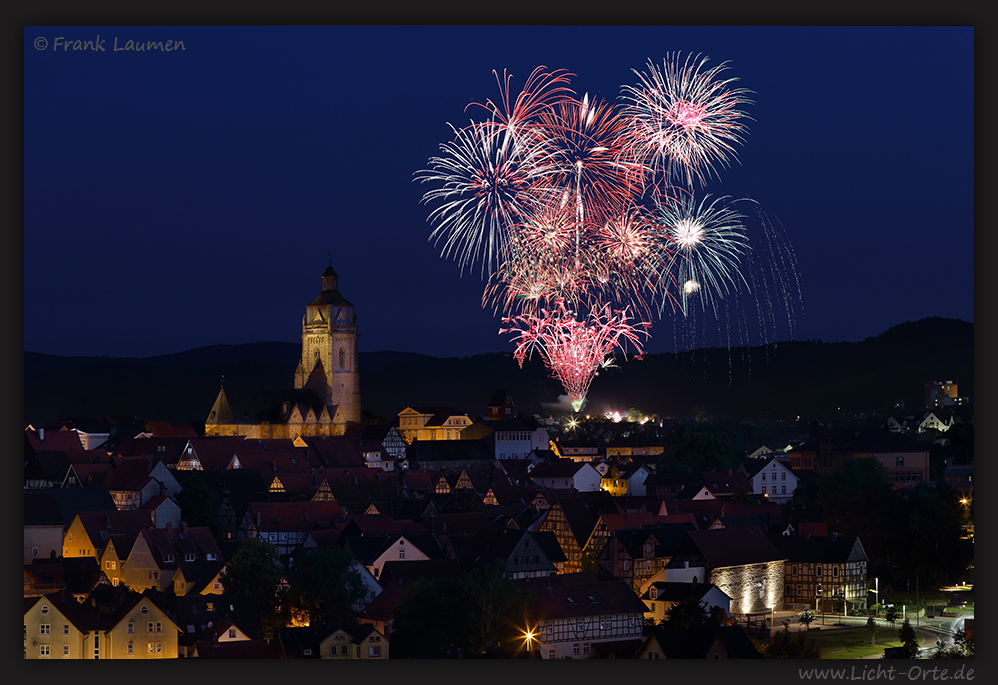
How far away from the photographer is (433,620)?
37.2 metres

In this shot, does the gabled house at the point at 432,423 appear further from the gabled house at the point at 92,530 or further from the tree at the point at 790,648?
the tree at the point at 790,648

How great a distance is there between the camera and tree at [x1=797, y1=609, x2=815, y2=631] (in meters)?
42.5

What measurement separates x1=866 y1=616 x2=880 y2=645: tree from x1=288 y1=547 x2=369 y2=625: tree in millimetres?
15191

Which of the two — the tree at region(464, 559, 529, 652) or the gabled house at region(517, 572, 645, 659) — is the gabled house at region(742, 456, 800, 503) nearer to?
the gabled house at region(517, 572, 645, 659)

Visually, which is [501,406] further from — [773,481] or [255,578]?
[255,578]

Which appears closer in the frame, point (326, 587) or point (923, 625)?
point (923, 625)

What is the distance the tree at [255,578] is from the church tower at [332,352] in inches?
3177

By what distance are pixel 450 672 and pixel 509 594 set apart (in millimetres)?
11705

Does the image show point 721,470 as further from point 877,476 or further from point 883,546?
point 883,546

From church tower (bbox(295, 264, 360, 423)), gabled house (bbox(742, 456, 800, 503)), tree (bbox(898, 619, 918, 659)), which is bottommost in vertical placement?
tree (bbox(898, 619, 918, 659))

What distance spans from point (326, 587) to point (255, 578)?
2820 millimetres

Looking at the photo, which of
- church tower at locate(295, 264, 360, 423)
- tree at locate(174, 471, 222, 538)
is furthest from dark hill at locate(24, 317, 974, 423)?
tree at locate(174, 471, 222, 538)

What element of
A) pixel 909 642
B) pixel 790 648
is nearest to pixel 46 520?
pixel 790 648

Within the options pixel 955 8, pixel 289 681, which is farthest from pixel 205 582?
pixel 955 8
